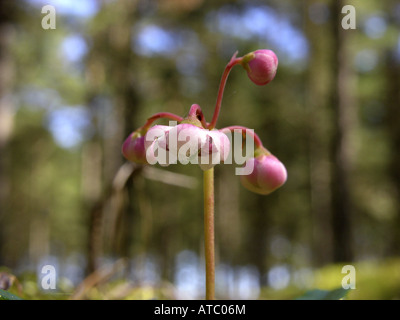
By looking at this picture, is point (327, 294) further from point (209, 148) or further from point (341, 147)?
point (341, 147)

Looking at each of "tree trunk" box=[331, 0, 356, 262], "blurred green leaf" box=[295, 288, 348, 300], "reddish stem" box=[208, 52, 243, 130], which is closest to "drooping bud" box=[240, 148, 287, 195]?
"reddish stem" box=[208, 52, 243, 130]

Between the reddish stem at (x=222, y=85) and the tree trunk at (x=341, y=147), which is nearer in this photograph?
the reddish stem at (x=222, y=85)

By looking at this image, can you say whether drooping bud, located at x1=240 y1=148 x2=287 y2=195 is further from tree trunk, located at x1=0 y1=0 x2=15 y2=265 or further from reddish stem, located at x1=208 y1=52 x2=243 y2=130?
tree trunk, located at x1=0 y1=0 x2=15 y2=265

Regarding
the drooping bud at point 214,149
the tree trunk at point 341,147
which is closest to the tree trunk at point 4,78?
the tree trunk at point 341,147

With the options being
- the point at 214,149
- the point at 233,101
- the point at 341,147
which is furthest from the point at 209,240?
the point at 233,101

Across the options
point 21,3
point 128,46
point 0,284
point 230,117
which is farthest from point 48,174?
point 0,284

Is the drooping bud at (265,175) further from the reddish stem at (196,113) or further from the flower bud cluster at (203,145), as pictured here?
the reddish stem at (196,113)
